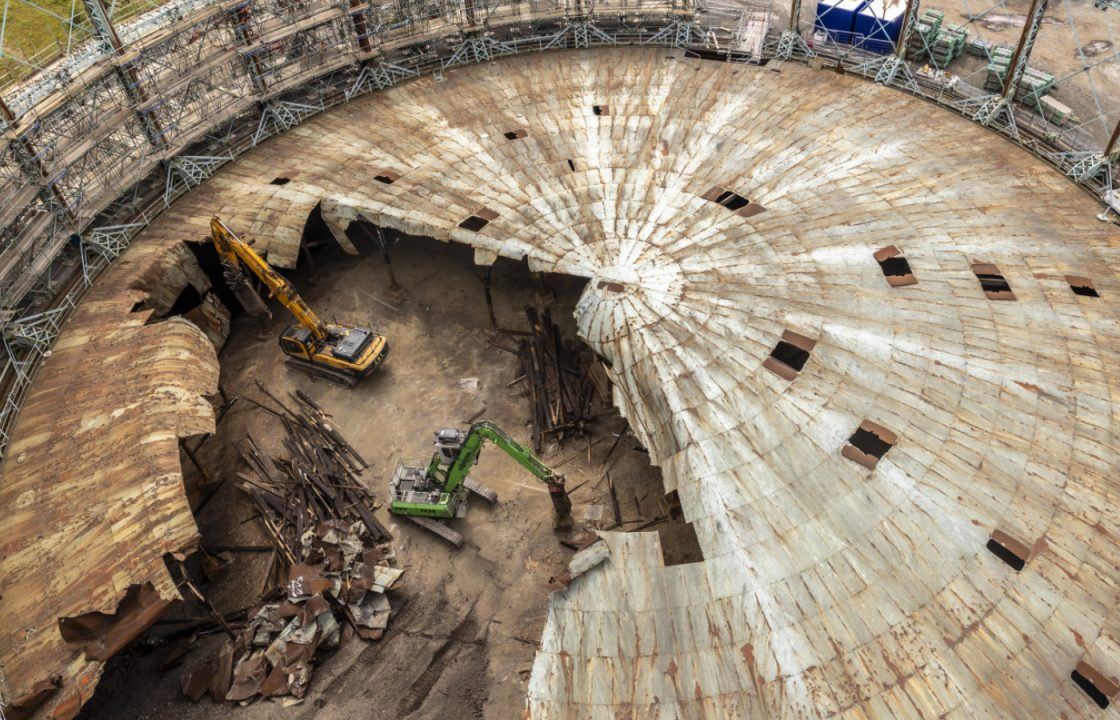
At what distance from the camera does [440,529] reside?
40.0 metres

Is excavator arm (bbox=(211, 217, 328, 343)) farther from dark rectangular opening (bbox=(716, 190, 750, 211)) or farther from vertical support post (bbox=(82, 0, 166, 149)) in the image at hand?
dark rectangular opening (bbox=(716, 190, 750, 211))

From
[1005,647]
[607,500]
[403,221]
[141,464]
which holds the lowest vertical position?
[607,500]

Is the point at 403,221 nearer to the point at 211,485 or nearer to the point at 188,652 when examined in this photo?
the point at 211,485

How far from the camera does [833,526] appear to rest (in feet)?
104

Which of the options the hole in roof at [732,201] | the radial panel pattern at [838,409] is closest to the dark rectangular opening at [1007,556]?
the radial panel pattern at [838,409]

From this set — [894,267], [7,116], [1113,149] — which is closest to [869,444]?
[894,267]

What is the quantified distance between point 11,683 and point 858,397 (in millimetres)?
38718

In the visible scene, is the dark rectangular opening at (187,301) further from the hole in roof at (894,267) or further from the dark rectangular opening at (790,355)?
the hole in roof at (894,267)

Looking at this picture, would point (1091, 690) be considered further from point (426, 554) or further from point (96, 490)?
point (96, 490)

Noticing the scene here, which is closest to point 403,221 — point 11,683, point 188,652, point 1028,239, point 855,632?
point 188,652

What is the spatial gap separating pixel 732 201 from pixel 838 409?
16.9m

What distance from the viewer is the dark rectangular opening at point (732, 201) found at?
150ft

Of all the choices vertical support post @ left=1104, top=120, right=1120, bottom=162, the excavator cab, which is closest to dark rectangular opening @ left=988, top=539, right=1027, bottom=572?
vertical support post @ left=1104, top=120, right=1120, bottom=162

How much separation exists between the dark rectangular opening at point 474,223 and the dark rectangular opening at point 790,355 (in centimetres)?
2023
